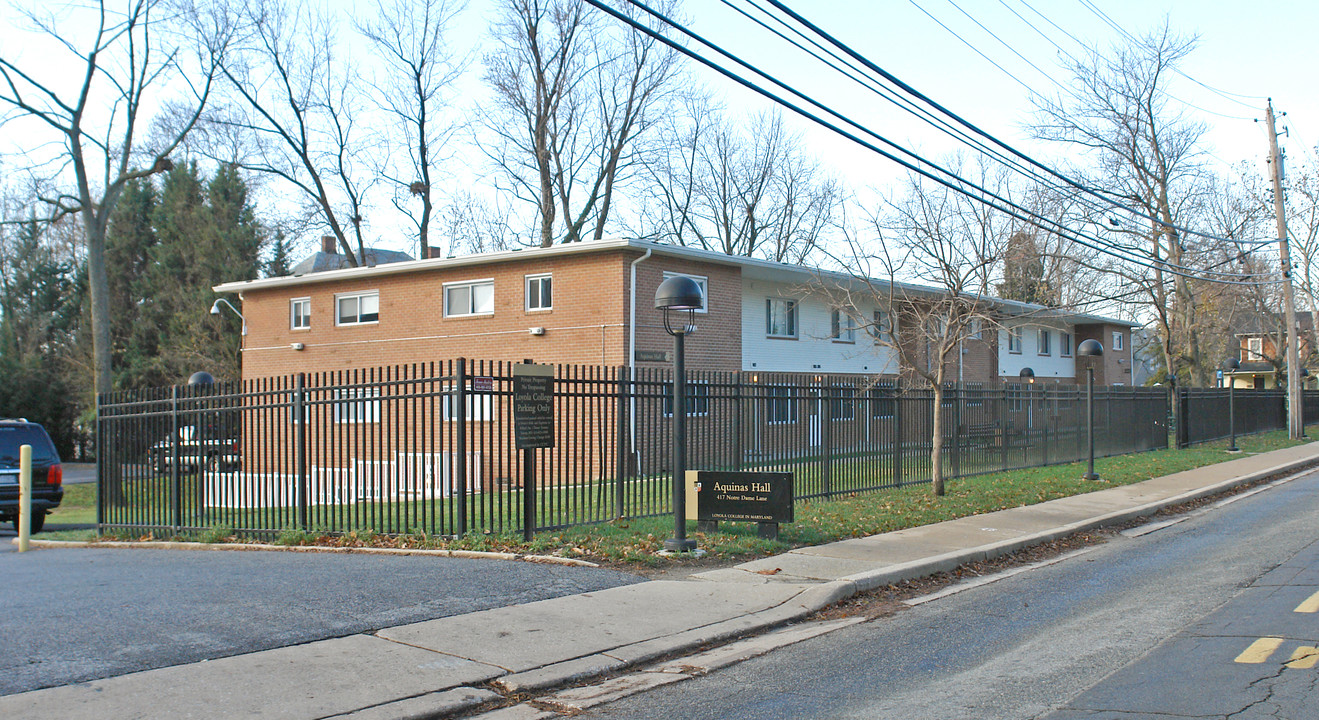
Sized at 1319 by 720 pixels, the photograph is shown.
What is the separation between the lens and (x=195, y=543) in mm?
11922

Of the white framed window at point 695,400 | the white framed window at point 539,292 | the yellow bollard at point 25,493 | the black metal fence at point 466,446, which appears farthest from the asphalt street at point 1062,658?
the white framed window at point 539,292

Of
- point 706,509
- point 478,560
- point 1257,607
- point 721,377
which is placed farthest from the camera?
point 721,377

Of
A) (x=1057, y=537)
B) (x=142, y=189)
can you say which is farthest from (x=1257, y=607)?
(x=142, y=189)

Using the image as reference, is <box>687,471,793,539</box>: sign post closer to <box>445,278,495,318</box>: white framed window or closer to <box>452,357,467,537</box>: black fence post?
<box>452,357,467,537</box>: black fence post

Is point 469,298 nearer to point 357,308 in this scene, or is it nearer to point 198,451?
point 357,308

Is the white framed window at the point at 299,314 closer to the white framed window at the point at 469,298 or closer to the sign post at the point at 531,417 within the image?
the white framed window at the point at 469,298

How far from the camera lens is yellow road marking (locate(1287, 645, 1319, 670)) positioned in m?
5.83

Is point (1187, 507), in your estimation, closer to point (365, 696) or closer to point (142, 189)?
point (365, 696)

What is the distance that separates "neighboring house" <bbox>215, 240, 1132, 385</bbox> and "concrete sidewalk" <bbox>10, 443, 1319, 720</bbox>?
11154mm

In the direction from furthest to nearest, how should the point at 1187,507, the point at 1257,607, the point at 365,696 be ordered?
the point at 1187,507, the point at 1257,607, the point at 365,696

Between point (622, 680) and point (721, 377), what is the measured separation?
732 cm

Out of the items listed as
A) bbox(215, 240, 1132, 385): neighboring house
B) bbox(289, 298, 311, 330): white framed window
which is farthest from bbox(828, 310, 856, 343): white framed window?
bbox(289, 298, 311, 330): white framed window

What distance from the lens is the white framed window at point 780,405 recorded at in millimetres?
13781

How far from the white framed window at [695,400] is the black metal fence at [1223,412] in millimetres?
20342
